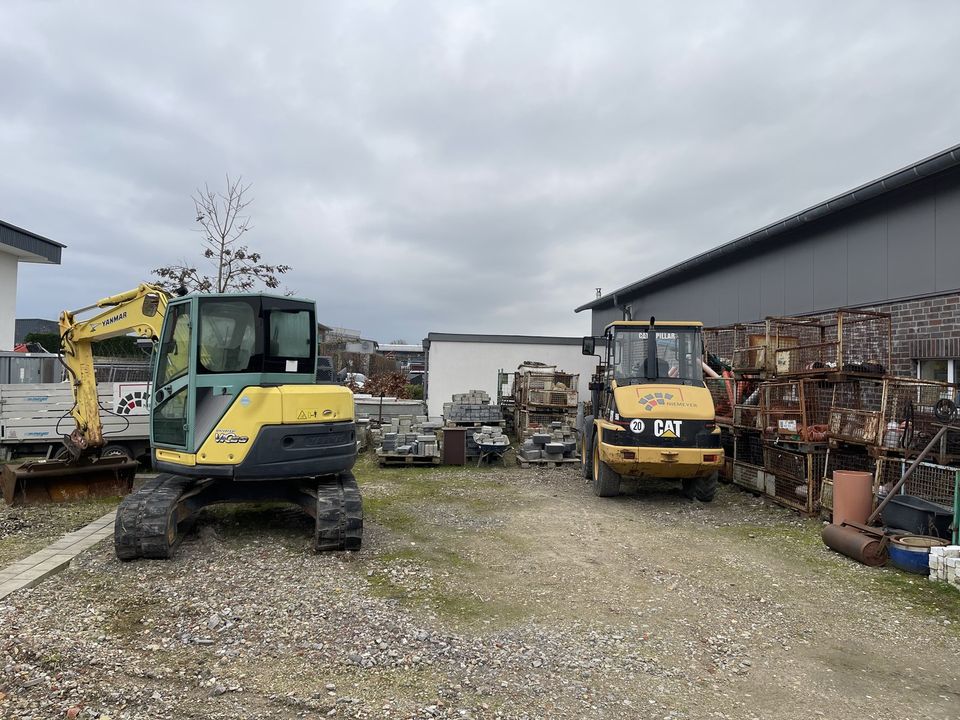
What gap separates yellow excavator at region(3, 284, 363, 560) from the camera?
651cm

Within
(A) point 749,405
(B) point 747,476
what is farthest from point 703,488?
(A) point 749,405

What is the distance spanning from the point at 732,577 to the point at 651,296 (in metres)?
15.5

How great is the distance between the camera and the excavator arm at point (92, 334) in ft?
26.2

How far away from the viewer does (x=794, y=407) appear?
10.2 metres

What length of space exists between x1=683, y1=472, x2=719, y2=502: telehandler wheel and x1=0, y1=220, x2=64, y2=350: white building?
65.9 feet

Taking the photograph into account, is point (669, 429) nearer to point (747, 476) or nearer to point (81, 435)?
point (747, 476)

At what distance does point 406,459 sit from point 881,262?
9.72 meters

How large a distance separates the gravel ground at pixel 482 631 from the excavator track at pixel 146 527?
188 millimetres

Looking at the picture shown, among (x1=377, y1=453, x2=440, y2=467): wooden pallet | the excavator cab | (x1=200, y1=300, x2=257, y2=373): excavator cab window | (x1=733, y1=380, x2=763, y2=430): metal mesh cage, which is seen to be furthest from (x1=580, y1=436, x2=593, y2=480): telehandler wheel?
(x1=200, y1=300, x2=257, y2=373): excavator cab window

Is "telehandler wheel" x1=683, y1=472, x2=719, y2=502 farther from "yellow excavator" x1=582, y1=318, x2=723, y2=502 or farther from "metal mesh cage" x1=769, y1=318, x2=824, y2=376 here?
"metal mesh cage" x1=769, y1=318, x2=824, y2=376

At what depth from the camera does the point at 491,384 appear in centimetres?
2383

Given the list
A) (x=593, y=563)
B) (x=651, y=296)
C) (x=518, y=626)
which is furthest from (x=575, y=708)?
(x=651, y=296)

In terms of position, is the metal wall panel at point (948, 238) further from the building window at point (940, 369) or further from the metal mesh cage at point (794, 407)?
the metal mesh cage at point (794, 407)

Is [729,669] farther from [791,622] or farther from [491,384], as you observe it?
[491,384]
